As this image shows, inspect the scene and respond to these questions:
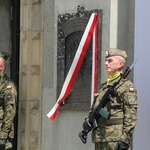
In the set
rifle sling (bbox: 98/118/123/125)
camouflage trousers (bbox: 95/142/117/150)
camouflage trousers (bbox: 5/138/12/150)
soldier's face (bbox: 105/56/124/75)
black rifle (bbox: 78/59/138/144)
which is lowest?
camouflage trousers (bbox: 5/138/12/150)

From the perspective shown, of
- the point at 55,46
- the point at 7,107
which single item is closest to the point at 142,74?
the point at 55,46

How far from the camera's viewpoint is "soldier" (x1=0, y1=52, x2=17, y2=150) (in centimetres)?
1174

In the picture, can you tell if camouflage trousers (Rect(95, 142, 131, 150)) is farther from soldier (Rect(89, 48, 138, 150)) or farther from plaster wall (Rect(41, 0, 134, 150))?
plaster wall (Rect(41, 0, 134, 150))

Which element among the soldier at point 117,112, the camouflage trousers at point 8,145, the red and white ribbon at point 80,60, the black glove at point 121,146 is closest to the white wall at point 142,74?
the soldier at point 117,112

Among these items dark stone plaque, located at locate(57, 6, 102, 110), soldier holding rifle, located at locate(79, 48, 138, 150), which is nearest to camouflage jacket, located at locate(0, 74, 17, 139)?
dark stone plaque, located at locate(57, 6, 102, 110)

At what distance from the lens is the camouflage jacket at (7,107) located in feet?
38.5

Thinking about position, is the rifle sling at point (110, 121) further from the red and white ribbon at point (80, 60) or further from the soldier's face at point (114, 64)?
the red and white ribbon at point (80, 60)

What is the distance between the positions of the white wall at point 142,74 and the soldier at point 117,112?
0.58m

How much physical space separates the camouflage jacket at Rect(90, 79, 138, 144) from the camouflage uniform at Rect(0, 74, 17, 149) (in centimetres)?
219

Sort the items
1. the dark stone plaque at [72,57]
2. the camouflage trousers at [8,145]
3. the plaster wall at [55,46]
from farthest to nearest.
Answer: the camouflage trousers at [8,145], the dark stone plaque at [72,57], the plaster wall at [55,46]

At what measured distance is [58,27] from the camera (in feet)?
39.0

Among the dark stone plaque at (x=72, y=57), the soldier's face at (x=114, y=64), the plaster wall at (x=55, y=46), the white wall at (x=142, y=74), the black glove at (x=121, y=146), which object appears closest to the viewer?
the black glove at (x=121, y=146)

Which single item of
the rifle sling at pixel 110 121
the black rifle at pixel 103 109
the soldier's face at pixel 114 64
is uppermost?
the soldier's face at pixel 114 64

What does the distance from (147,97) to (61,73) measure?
1825 millimetres
